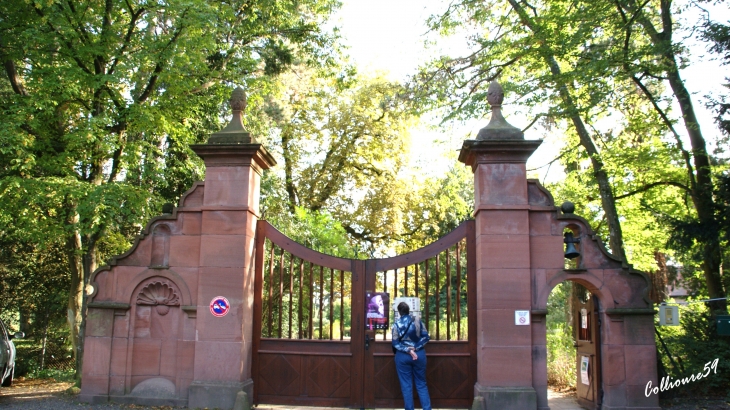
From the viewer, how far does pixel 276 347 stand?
29.8ft

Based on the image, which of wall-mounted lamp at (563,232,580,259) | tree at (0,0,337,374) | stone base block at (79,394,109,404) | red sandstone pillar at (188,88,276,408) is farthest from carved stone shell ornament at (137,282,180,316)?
wall-mounted lamp at (563,232,580,259)

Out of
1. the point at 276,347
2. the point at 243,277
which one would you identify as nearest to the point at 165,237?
the point at 243,277

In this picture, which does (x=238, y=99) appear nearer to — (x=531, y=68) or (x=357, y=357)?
(x=357, y=357)

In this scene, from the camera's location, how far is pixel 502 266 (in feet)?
28.0

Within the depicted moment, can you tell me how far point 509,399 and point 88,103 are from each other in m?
11.1

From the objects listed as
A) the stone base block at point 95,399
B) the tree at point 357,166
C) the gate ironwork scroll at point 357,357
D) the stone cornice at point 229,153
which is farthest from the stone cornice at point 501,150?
the tree at point 357,166

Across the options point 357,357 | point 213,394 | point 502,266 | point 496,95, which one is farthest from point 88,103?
point 502,266

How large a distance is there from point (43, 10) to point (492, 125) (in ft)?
31.3

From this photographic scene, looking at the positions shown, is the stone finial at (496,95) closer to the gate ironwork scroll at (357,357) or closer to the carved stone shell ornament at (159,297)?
the gate ironwork scroll at (357,357)

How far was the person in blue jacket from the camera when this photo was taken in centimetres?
805

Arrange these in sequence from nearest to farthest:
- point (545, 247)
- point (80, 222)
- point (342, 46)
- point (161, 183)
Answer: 1. point (545, 247)
2. point (80, 222)
3. point (161, 183)
4. point (342, 46)

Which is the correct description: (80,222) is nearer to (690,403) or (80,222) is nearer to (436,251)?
→ (436,251)

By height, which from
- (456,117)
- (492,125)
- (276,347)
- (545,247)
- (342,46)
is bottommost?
(276,347)

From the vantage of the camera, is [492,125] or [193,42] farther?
[193,42]
